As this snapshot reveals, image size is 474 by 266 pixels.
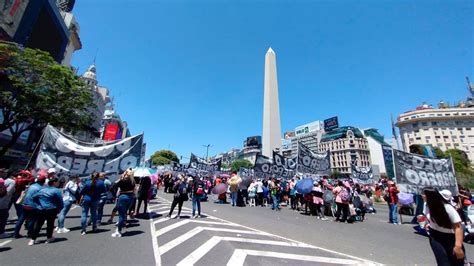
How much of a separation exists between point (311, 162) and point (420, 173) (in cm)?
608

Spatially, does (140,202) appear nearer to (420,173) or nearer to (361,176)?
(420,173)

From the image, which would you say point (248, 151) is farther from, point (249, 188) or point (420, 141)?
point (249, 188)

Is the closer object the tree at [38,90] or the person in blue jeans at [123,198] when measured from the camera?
the person in blue jeans at [123,198]

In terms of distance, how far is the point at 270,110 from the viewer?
36875mm

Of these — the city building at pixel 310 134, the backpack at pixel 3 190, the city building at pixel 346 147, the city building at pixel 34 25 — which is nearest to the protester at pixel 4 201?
the backpack at pixel 3 190

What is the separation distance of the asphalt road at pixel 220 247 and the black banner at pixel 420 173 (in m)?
1.88

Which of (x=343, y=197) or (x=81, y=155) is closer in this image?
(x=81, y=155)

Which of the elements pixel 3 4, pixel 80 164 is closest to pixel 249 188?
pixel 80 164

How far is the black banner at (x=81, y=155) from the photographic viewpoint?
722cm

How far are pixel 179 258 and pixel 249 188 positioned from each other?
33.6 feet

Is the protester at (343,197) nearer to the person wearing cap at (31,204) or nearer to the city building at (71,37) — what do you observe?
the person wearing cap at (31,204)

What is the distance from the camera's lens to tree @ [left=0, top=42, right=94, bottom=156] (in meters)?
14.6

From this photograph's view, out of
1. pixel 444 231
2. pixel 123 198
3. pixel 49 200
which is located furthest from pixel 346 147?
pixel 49 200

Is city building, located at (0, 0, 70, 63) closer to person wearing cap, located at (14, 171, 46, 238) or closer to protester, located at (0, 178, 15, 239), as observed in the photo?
protester, located at (0, 178, 15, 239)
